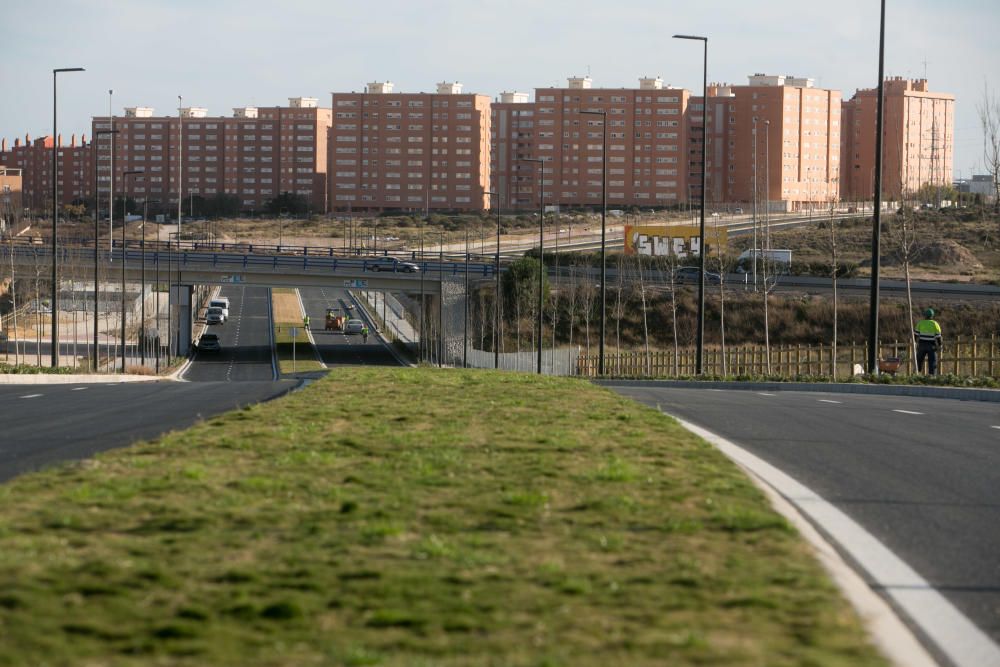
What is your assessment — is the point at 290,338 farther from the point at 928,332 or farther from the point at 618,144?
the point at 618,144

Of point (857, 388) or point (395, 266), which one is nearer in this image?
point (857, 388)

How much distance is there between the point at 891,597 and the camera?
24.4 ft

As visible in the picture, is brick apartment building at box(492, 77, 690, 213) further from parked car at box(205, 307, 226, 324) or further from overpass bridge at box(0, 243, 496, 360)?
overpass bridge at box(0, 243, 496, 360)

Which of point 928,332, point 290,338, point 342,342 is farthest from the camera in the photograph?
point 342,342

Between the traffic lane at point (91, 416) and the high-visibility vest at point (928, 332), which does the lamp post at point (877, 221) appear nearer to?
the high-visibility vest at point (928, 332)

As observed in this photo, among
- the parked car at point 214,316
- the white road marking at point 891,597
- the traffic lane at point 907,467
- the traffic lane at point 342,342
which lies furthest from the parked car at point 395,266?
the white road marking at point 891,597

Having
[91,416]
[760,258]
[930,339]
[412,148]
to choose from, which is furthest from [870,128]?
[91,416]

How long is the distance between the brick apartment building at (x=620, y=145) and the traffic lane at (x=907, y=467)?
6472 inches

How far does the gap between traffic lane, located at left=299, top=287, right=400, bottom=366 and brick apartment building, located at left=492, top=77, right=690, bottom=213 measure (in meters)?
51.7

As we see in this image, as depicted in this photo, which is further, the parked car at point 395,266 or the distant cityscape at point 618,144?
the distant cityscape at point 618,144

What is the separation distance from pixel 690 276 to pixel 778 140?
77.2 metres

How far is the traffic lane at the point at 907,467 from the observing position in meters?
8.42

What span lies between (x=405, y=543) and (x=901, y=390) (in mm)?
24214

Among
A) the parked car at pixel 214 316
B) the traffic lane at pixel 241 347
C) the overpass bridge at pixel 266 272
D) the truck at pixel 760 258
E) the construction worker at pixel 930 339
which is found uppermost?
the truck at pixel 760 258
